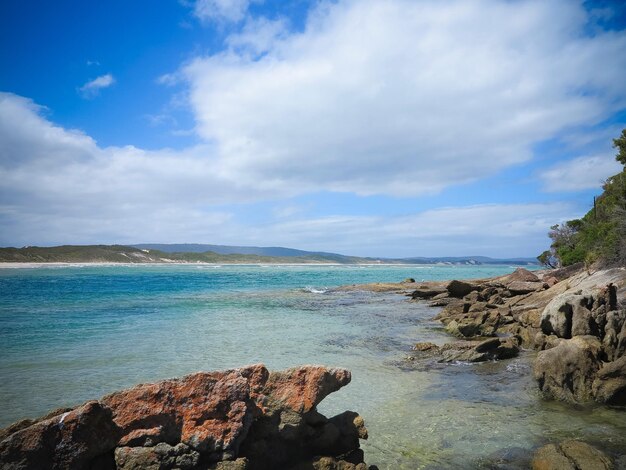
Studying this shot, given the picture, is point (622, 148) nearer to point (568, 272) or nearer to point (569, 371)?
point (568, 272)

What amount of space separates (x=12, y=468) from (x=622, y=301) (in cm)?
2030

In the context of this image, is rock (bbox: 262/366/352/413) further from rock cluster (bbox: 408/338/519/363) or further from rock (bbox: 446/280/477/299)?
rock (bbox: 446/280/477/299)

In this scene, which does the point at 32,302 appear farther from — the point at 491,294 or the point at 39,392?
the point at 491,294

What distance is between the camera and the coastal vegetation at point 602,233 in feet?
87.5

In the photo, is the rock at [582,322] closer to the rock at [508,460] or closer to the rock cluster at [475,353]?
the rock cluster at [475,353]

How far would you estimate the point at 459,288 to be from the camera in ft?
119

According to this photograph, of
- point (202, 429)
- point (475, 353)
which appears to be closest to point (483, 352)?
point (475, 353)

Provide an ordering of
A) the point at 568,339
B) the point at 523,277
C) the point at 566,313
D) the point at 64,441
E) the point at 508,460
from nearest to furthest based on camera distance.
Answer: the point at 64,441 → the point at 508,460 → the point at 568,339 → the point at 566,313 → the point at 523,277

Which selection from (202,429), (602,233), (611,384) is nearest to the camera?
(202,429)

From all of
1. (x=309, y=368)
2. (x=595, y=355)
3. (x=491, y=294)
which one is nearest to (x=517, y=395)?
(x=595, y=355)

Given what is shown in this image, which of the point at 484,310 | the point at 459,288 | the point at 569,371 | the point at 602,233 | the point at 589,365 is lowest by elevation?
the point at 484,310

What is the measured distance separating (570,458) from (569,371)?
13.8ft

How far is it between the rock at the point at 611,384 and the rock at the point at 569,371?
0.17m

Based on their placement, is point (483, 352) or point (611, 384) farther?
point (483, 352)
